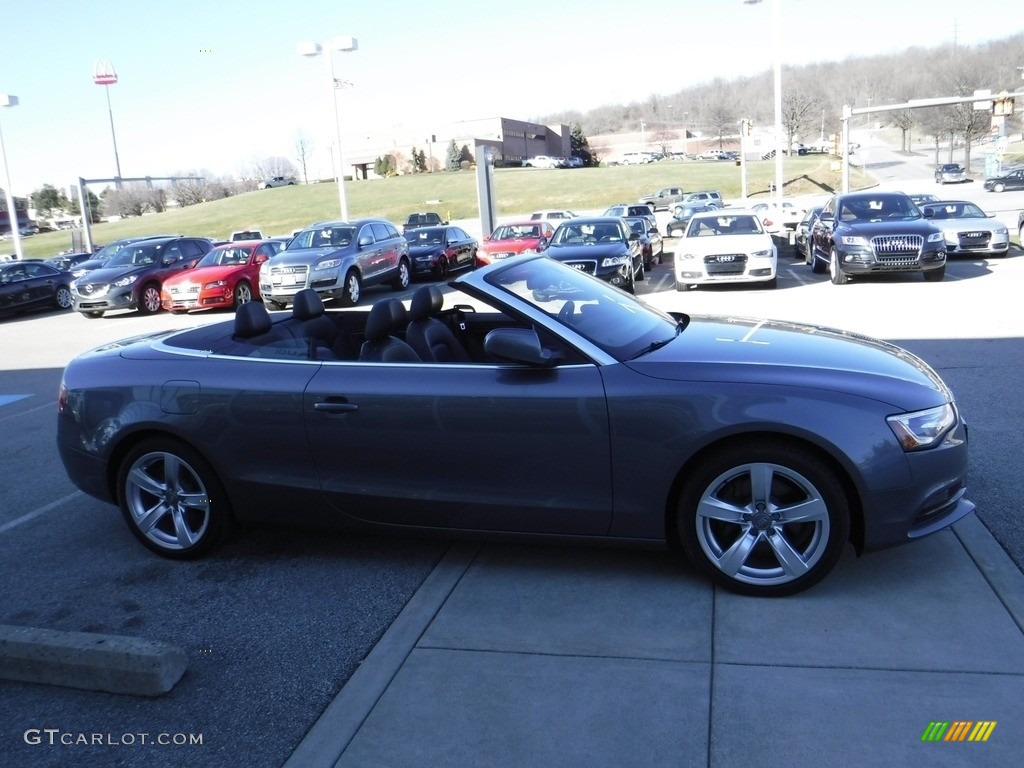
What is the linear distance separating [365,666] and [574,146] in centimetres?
14444

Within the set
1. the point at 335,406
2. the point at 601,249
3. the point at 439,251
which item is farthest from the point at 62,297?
the point at 335,406

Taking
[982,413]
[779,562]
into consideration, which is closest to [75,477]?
[779,562]

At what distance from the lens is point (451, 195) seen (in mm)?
83625

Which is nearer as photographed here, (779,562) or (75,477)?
(779,562)

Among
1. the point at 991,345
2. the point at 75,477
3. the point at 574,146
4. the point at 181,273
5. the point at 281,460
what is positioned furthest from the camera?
the point at 574,146

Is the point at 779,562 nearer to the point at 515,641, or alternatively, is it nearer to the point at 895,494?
the point at 895,494

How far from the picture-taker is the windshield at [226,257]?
2073 cm

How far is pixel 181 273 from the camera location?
1995 cm

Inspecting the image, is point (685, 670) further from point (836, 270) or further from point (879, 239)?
point (836, 270)

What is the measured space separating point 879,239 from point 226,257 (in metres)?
14.0

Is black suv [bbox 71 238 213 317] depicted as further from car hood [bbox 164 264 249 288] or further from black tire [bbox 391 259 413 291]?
black tire [bbox 391 259 413 291]

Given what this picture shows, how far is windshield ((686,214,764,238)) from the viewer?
58.0ft

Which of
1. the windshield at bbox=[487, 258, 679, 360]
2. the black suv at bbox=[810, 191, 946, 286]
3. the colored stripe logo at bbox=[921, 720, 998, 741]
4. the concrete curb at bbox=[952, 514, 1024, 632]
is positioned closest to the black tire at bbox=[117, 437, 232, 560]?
the windshield at bbox=[487, 258, 679, 360]

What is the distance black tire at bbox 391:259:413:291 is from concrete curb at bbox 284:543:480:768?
17.2m
